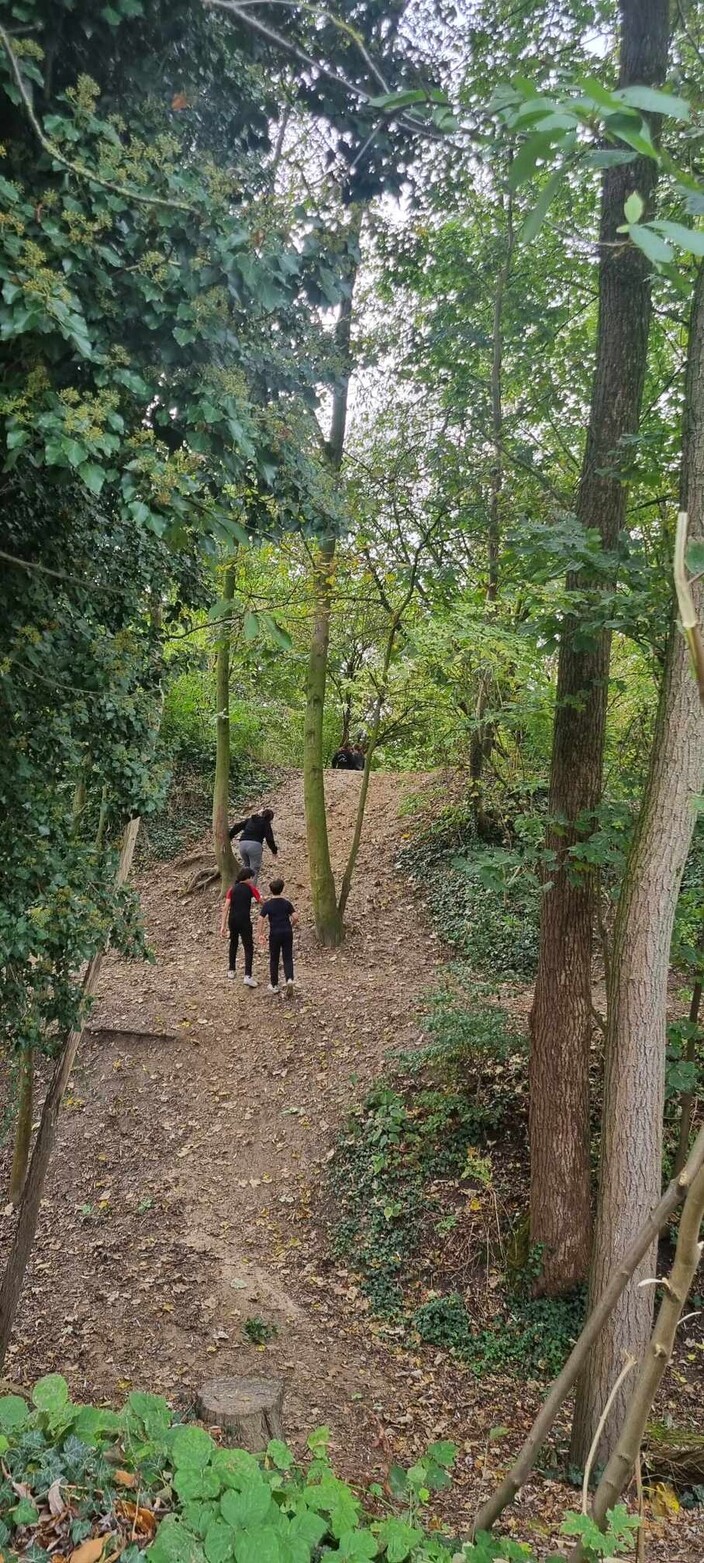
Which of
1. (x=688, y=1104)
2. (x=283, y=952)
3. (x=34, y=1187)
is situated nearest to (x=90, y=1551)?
(x=34, y=1187)

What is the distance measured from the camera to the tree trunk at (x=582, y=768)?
4.91 meters

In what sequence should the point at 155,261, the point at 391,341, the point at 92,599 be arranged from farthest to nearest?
the point at 391,341, the point at 92,599, the point at 155,261

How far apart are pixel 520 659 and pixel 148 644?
3400 millimetres

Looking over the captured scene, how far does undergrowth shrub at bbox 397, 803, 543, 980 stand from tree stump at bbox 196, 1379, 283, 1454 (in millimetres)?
4232

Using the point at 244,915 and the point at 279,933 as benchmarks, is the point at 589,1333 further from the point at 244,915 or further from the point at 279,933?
the point at 244,915

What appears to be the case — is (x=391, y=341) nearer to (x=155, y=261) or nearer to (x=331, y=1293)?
(x=155, y=261)

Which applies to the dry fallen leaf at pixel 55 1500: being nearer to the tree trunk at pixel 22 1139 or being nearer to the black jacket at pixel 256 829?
the tree trunk at pixel 22 1139

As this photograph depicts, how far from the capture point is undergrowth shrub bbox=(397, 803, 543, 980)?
907cm

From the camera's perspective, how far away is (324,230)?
138 inches

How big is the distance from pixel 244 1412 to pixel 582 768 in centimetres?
A: 395

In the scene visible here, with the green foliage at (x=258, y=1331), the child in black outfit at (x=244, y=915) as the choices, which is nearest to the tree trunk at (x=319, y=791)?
the child in black outfit at (x=244, y=915)

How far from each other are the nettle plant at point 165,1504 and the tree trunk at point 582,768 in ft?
11.4

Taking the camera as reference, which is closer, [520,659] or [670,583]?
[670,583]

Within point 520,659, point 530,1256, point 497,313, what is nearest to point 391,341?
point 497,313
